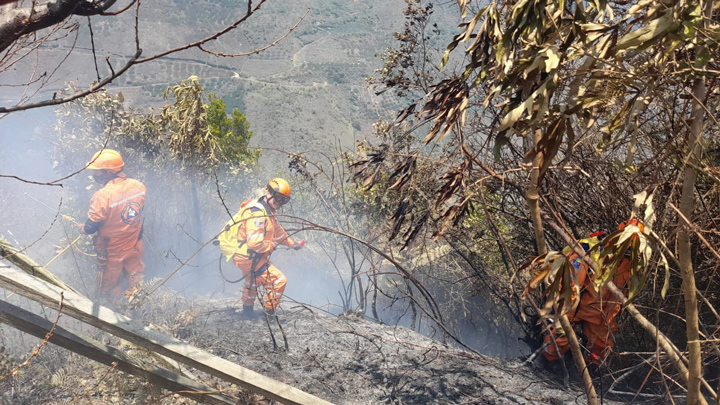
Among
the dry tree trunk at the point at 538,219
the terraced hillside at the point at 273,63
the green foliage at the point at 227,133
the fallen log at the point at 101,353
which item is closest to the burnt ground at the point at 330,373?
the fallen log at the point at 101,353

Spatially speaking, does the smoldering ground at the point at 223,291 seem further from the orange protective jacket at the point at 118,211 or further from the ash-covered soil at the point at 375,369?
the orange protective jacket at the point at 118,211

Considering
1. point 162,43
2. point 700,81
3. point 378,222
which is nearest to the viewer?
point 700,81

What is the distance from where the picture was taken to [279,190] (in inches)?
264

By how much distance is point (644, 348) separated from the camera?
15.9ft

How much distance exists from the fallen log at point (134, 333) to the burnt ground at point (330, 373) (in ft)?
1.78

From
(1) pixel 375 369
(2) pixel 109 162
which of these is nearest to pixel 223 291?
(2) pixel 109 162

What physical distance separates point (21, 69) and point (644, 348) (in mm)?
59053

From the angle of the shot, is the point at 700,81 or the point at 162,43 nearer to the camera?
the point at 700,81

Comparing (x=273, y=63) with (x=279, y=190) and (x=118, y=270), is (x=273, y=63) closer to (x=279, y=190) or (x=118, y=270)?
(x=118, y=270)

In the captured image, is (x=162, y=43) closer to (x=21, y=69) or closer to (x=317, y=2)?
(x=21, y=69)

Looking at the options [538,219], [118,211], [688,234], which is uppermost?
[118,211]

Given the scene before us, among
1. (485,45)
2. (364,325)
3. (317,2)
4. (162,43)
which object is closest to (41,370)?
(364,325)

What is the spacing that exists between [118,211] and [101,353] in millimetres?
3961

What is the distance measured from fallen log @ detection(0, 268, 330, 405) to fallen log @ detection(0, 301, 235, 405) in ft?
0.47
